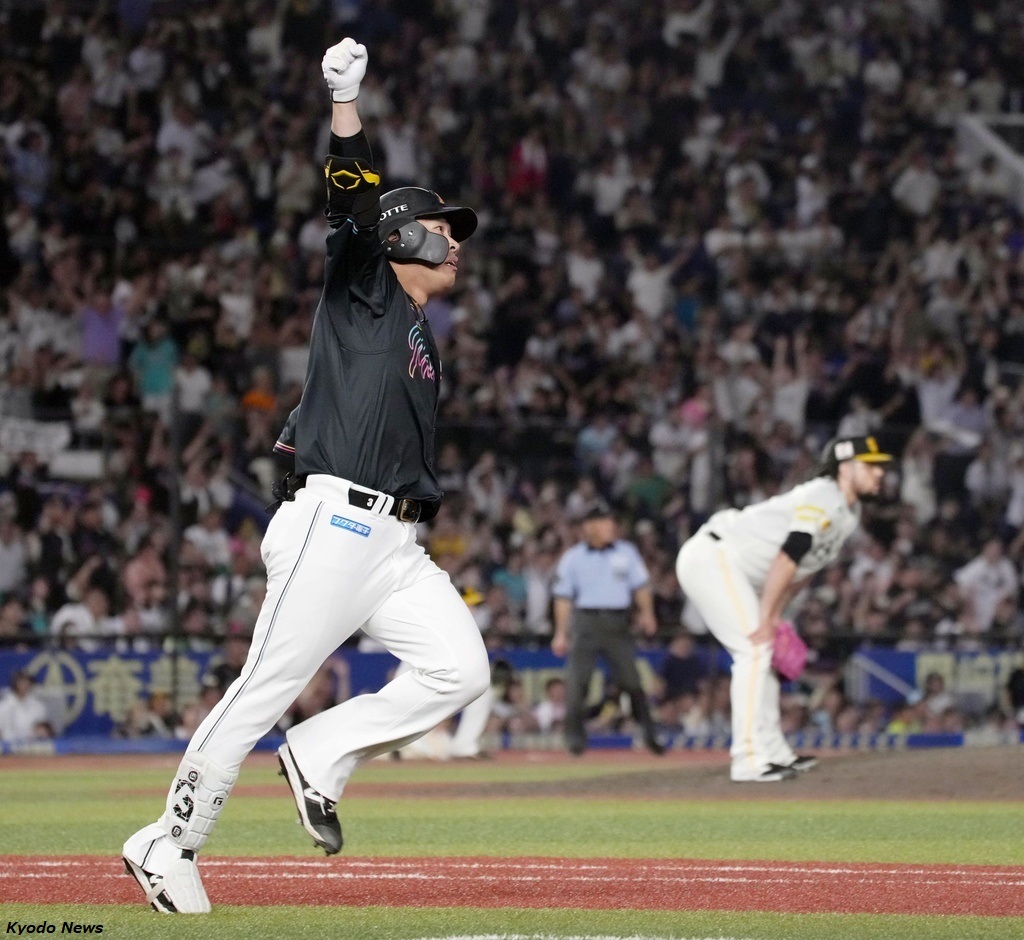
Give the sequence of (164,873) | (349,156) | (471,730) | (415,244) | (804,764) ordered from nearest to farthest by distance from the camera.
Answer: (164,873)
(349,156)
(415,244)
(804,764)
(471,730)

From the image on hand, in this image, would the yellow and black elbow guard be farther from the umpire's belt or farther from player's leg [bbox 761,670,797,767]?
player's leg [bbox 761,670,797,767]

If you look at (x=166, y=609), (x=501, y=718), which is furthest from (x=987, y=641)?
(x=166, y=609)

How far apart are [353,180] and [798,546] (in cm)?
641

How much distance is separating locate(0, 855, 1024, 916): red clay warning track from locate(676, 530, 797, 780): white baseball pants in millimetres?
4223

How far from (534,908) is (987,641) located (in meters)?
13.8

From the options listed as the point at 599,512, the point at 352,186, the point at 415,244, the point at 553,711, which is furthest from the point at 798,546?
the point at 553,711

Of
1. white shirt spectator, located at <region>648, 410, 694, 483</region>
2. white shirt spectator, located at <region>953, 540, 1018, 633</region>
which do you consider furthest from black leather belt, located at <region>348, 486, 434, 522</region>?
white shirt spectator, located at <region>953, 540, 1018, 633</region>

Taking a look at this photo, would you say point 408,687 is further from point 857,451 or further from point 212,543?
point 212,543

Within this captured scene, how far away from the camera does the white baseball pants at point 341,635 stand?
6.14 meters

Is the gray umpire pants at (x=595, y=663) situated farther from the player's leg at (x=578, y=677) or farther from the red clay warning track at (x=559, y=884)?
the red clay warning track at (x=559, y=884)

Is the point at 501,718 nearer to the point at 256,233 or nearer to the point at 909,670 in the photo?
the point at 909,670

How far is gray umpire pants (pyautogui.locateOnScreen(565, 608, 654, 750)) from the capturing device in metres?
16.6

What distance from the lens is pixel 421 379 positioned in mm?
6422

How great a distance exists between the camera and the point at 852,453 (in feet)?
40.3
